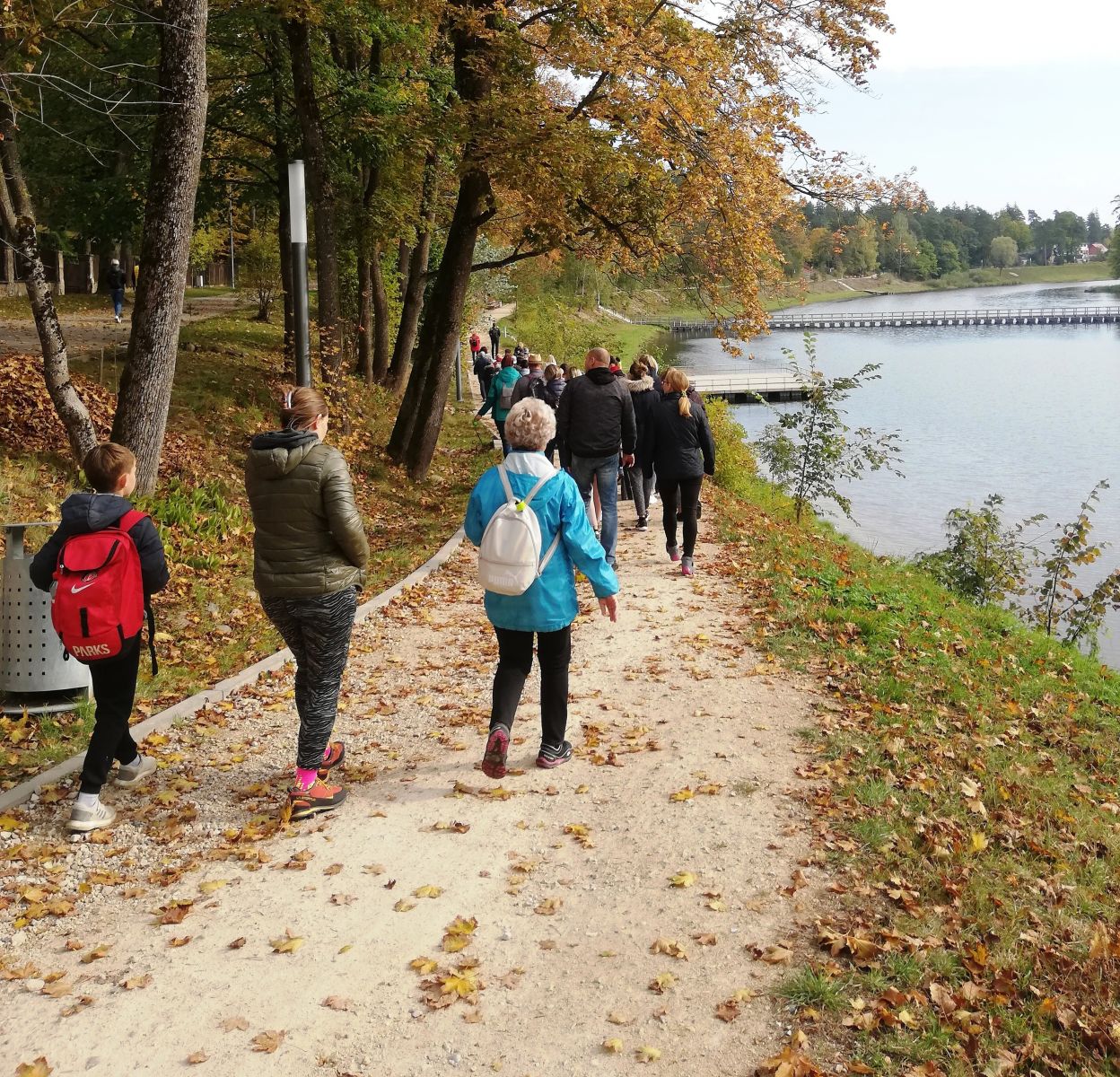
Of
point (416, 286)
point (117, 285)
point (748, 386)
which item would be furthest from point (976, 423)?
point (117, 285)

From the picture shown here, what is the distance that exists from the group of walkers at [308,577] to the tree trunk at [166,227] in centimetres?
431

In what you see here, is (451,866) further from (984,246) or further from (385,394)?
(984,246)

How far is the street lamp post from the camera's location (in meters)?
8.23

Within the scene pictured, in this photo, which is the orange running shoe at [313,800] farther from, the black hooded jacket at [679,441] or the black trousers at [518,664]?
the black hooded jacket at [679,441]

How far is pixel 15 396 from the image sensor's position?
11.5m

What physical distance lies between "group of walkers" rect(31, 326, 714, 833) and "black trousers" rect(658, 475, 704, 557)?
4452 millimetres

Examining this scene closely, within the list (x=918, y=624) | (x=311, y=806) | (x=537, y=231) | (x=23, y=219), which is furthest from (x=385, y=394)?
(x=311, y=806)

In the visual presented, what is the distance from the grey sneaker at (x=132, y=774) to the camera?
5.70 metres

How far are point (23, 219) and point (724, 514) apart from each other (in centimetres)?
872

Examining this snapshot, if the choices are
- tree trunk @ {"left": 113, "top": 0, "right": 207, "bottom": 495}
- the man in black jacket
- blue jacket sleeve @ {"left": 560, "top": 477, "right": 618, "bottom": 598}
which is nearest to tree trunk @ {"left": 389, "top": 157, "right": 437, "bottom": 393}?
tree trunk @ {"left": 113, "top": 0, "right": 207, "bottom": 495}

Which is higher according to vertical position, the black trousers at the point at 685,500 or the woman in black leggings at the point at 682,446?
the woman in black leggings at the point at 682,446

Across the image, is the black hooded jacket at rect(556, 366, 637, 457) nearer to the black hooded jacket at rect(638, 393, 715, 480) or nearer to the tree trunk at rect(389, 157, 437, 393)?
the black hooded jacket at rect(638, 393, 715, 480)

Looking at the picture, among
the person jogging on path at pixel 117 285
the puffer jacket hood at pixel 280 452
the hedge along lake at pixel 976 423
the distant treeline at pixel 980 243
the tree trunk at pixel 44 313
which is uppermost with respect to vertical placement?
the distant treeline at pixel 980 243

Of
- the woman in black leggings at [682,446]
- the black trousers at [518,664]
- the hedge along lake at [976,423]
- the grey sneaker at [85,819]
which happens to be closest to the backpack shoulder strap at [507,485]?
the black trousers at [518,664]
